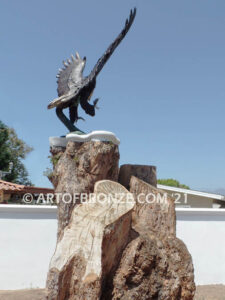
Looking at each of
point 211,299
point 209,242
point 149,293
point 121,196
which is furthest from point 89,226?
point 209,242

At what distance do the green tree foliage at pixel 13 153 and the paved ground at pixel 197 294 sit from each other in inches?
524

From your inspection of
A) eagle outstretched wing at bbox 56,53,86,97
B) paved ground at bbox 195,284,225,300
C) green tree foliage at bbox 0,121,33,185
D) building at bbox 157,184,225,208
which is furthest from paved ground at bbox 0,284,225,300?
green tree foliage at bbox 0,121,33,185

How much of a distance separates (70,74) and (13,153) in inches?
622

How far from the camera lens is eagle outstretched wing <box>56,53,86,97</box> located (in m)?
4.30

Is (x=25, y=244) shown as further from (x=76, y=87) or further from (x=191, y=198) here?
(x=191, y=198)

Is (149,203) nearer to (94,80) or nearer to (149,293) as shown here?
(149,293)

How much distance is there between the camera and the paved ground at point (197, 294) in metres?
4.55

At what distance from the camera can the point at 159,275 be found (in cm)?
297

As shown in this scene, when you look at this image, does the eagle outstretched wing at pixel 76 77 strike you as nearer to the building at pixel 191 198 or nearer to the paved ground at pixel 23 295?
the paved ground at pixel 23 295

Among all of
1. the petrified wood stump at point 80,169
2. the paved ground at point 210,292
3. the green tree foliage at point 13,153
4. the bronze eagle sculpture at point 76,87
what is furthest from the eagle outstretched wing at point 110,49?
the green tree foliage at point 13,153

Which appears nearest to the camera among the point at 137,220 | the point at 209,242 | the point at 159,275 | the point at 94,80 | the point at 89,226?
the point at 89,226

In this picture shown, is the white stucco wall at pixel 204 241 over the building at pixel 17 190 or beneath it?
beneath

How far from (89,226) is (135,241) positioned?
0.54 meters

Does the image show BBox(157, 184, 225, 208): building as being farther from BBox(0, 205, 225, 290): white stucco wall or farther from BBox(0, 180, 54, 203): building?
BBox(0, 205, 225, 290): white stucco wall
